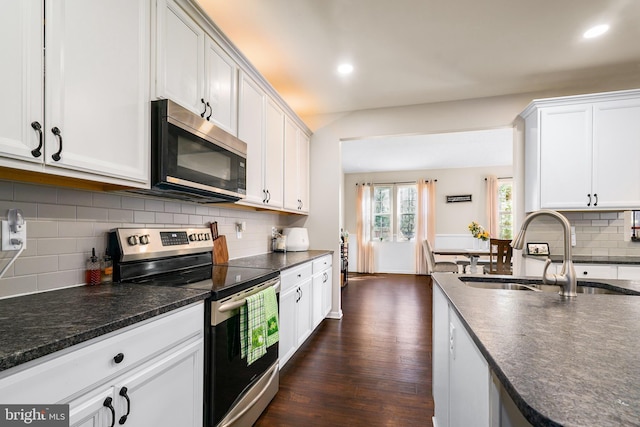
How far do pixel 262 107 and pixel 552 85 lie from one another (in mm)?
2910

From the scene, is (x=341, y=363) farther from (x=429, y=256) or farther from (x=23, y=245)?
(x=429, y=256)

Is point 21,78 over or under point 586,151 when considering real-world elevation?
under

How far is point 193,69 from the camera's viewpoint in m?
1.72

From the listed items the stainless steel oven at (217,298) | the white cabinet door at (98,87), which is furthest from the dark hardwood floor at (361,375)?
the white cabinet door at (98,87)

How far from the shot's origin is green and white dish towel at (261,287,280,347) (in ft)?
5.69

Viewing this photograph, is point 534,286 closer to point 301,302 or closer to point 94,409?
point 301,302

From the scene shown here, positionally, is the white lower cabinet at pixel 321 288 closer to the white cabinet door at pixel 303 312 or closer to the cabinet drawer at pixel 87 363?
the white cabinet door at pixel 303 312

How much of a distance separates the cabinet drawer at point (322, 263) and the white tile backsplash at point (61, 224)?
1537 mm

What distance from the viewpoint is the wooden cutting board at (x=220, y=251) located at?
7.61ft

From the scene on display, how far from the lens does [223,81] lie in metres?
2.01

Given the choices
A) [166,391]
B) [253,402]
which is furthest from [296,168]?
[166,391]

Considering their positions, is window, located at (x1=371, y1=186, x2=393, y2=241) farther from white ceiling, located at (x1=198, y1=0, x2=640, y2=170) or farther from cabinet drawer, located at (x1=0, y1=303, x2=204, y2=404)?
cabinet drawer, located at (x1=0, y1=303, x2=204, y2=404)

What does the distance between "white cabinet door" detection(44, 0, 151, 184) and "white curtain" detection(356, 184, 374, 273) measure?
618cm

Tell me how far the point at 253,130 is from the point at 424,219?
5.49 metres
